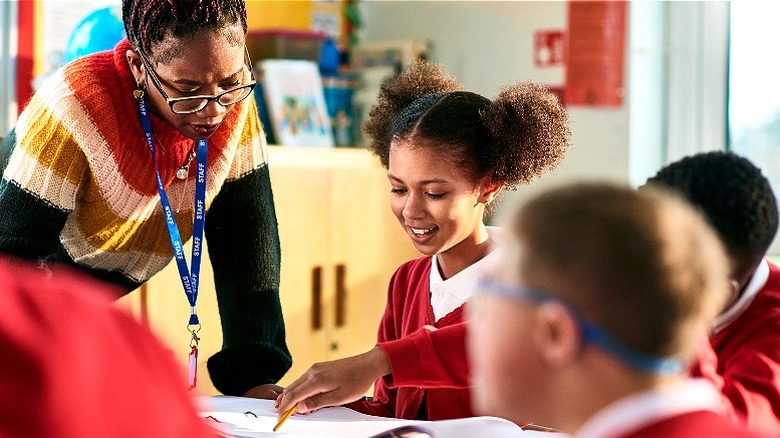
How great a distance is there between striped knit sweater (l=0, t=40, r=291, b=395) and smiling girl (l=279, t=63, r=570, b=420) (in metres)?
0.19

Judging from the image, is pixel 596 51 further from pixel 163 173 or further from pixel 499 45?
pixel 163 173

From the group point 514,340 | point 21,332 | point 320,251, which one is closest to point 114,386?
point 21,332

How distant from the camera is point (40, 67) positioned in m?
2.66

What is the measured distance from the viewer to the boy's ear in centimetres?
70

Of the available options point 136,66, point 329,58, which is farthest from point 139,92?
point 329,58

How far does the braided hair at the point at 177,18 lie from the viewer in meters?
1.23

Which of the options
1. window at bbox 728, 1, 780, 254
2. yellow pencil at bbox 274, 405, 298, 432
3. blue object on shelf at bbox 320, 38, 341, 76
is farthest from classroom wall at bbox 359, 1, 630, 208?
yellow pencil at bbox 274, 405, 298, 432

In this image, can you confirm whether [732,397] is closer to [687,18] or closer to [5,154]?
[5,154]

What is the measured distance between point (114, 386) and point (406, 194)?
1.01m

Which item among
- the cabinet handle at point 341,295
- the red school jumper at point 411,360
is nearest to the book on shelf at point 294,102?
the cabinet handle at point 341,295

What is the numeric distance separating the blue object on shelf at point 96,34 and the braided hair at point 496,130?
1105mm

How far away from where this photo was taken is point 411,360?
1.18 m

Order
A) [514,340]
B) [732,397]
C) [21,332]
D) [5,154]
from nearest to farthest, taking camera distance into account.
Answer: [21,332] < [514,340] < [732,397] < [5,154]

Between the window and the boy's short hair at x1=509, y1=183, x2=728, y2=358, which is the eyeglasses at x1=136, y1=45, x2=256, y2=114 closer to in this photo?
the boy's short hair at x1=509, y1=183, x2=728, y2=358
